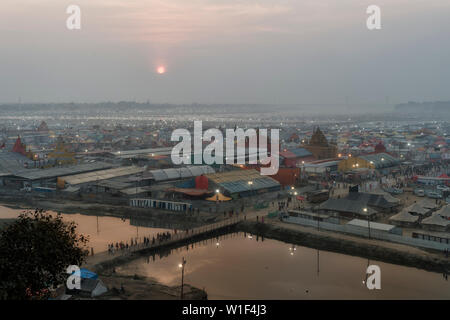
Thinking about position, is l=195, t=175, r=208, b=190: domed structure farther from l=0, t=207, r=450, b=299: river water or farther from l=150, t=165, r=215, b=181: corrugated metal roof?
l=0, t=207, r=450, b=299: river water

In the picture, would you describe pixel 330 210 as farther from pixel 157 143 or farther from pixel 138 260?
pixel 157 143

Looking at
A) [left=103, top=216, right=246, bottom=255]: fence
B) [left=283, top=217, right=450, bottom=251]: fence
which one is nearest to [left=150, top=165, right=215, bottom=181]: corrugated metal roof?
[left=103, top=216, right=246, bottom=255]: fence

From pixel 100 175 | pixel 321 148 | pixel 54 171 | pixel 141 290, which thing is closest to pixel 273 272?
pixel 141 290

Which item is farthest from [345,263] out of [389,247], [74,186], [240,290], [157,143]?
[157,143]

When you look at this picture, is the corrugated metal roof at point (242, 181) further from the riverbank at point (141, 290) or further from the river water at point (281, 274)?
the riverbank at point (141, 290)

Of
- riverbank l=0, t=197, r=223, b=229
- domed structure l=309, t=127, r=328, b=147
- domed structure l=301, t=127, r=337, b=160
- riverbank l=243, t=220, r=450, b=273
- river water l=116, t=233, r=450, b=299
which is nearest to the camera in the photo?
river water l=116, t=233, r=450, b=299
